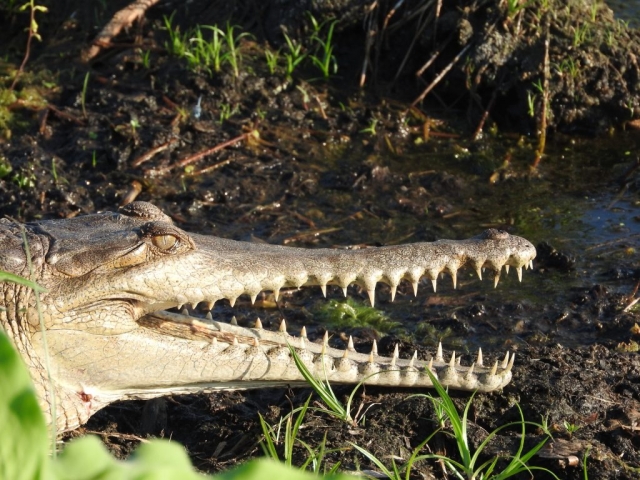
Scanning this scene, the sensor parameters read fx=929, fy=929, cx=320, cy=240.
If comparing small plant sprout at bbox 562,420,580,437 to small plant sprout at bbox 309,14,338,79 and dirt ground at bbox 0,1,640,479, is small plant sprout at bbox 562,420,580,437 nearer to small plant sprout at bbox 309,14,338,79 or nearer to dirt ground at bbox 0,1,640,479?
dirt ground at bbox 0,1,640,479

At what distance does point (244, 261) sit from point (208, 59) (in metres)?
4.42

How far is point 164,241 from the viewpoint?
424 centimetres

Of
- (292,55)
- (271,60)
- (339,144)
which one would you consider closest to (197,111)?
(271,60)

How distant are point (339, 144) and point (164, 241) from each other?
13.0 ft

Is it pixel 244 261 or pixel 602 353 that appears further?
pixel 602 353

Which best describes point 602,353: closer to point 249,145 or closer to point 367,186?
point 367,186

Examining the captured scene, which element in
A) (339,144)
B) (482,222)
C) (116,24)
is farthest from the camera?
(116,24)

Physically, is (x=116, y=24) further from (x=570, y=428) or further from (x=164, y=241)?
(x=570, y=428)

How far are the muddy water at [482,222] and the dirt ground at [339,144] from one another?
2 centimetres

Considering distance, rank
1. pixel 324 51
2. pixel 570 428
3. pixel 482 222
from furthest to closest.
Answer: pixel 324 51 < pixel 482 222 < pixel 570 428

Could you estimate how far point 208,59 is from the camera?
8250 millimetres

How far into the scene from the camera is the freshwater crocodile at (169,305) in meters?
4.10

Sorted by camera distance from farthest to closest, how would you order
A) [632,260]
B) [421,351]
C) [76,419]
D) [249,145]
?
[249,145], [632,260], [421,351], [76,419]

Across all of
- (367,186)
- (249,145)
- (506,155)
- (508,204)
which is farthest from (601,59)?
(249,145)
